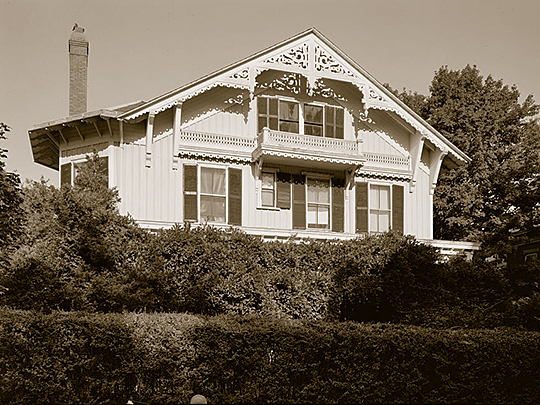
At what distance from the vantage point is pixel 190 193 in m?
22.8

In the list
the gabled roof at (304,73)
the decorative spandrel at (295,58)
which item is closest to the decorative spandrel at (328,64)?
the gabled roof at (304,73)

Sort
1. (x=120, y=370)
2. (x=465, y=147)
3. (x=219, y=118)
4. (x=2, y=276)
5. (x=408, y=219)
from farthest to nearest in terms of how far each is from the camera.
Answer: (x=465, y=147) → (x=408, y=219) → (x=219, y=118) → (x=2, y=276) → (x=120, y=370)

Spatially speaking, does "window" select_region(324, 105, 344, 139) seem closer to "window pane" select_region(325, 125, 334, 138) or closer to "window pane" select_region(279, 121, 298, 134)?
"window pane" select_region(325, 125, 334, 138)

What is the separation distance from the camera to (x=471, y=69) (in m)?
38.0

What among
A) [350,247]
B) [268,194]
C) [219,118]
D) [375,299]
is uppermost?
[219,118]

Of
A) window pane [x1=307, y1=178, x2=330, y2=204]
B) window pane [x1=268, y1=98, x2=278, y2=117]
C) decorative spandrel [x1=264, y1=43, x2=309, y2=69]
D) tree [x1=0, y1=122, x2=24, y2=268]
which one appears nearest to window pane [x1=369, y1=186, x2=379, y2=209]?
window pane [x1=307, y1=178, x2=330, y2=204]

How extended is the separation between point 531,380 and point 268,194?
1106 centimetres

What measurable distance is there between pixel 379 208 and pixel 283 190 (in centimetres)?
400

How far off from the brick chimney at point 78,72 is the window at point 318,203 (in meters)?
8.95

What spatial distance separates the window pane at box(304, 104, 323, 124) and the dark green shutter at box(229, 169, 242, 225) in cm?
355

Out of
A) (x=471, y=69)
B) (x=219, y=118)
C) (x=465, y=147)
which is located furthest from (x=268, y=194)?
(x=471, y=69)

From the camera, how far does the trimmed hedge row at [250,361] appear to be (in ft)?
43.8

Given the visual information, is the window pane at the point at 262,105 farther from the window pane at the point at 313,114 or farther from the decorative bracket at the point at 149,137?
the decorative bracket at the point at 149,137

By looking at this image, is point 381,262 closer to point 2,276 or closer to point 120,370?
point 120,370
